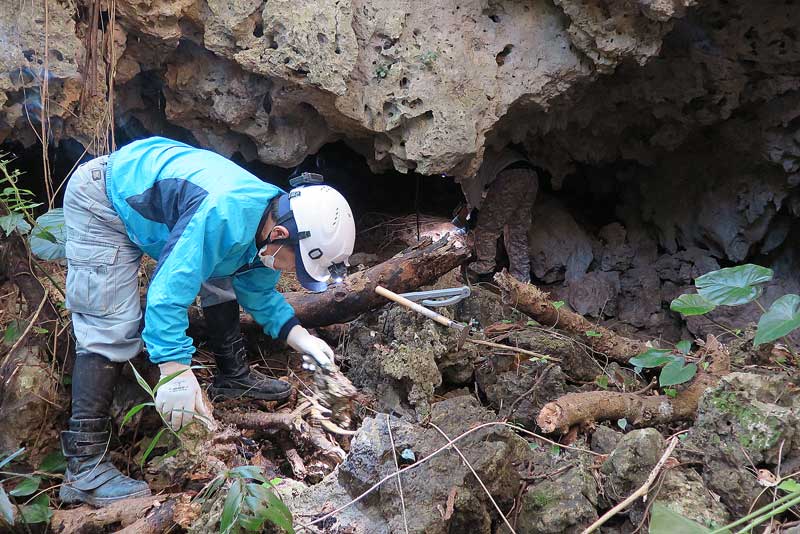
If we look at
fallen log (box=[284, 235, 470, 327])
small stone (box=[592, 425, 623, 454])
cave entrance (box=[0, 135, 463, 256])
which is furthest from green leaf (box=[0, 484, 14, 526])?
cave entrance (box=[0, 135, 463, 256])

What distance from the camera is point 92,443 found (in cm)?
208

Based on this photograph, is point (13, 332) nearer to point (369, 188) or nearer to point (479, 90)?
point (479, 90)

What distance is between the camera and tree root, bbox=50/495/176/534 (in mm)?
1825

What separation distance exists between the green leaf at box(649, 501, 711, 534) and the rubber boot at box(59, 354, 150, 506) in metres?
1.61

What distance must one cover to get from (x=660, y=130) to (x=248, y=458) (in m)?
4.59

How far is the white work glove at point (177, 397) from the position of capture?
1997 millimetres

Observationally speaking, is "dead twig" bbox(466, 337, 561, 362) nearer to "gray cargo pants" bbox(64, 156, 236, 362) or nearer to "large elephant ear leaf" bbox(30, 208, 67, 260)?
"gray cargo pants" bbox(64, 156, 236, 362)

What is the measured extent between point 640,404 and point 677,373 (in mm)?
312

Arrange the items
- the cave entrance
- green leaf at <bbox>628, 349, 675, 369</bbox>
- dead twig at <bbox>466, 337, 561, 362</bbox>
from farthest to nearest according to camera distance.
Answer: the cave entrance → dead twig at <bbox>466, 337, 561, 362</bbox> → green leaf at <bbox>628, 349, 675, 369</bbox>

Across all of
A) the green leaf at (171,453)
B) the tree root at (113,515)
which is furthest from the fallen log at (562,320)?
the tree root at (113,515)

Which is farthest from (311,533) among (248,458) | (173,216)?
(173,216)

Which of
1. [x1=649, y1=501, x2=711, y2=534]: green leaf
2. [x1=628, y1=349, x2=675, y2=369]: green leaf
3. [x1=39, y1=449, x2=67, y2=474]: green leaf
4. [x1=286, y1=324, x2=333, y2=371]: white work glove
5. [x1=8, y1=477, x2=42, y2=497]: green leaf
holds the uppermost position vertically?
[x1=649, y1=501, x2=711, y2=534]: green leaf

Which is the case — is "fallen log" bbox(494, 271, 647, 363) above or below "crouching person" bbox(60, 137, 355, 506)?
below

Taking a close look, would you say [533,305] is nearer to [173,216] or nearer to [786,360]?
[786,360]
